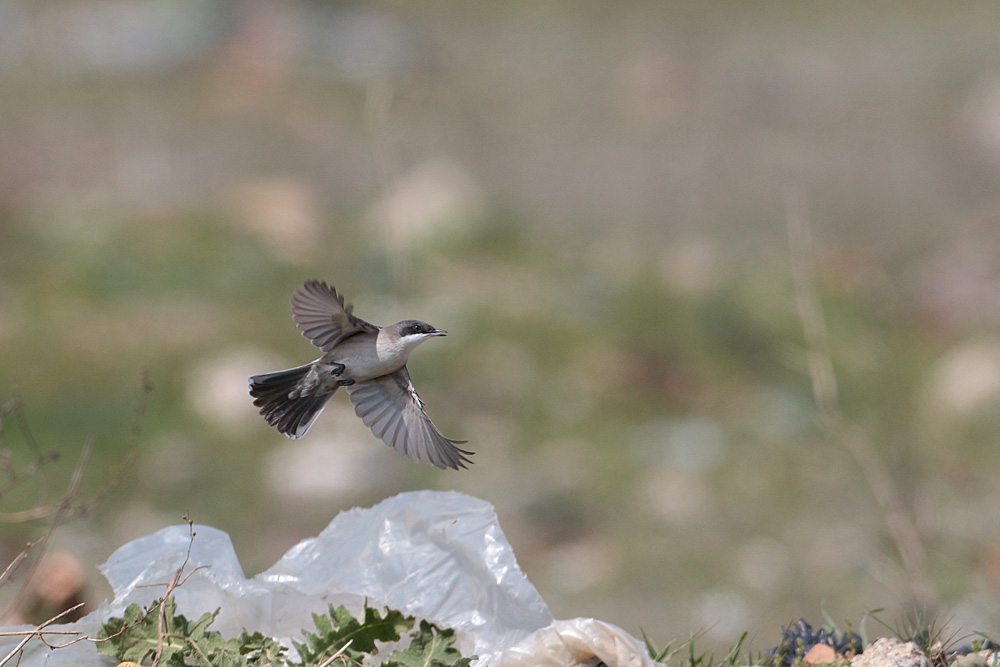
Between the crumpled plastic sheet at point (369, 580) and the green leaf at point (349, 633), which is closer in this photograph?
A: the green leaf at point (349, 633)

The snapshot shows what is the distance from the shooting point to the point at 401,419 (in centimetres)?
236

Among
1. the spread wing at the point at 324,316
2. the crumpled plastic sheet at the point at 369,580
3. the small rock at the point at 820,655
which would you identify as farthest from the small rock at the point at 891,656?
the spread wing at the point at 324,316

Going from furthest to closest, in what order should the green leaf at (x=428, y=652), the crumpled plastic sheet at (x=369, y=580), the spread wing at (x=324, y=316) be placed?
1. the crumpled plastic sheet at (x=369, y=580)
2. the green leaf at (x=428, y=652)
3. the spread wing at (x=324, y=316)

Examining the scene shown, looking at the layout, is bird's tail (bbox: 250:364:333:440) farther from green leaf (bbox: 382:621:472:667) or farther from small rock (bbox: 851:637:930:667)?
small rock (bbox: 851:637:930:667)

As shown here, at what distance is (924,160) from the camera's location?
11812 millimetres

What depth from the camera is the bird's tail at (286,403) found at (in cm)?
232

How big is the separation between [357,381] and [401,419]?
0.12 metres

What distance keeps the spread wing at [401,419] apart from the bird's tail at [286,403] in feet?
0.32

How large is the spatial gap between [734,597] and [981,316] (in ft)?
15.3

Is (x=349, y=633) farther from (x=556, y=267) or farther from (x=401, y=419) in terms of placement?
(x=556, y=267)

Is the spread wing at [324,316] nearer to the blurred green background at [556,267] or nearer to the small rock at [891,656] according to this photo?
the small rock at [891,656]

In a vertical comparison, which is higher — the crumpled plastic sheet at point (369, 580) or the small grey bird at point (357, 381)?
the small grey bird at point (357, 381)

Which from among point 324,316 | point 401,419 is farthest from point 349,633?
point 324,316

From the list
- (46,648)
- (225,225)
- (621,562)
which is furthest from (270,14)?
(46,648)
